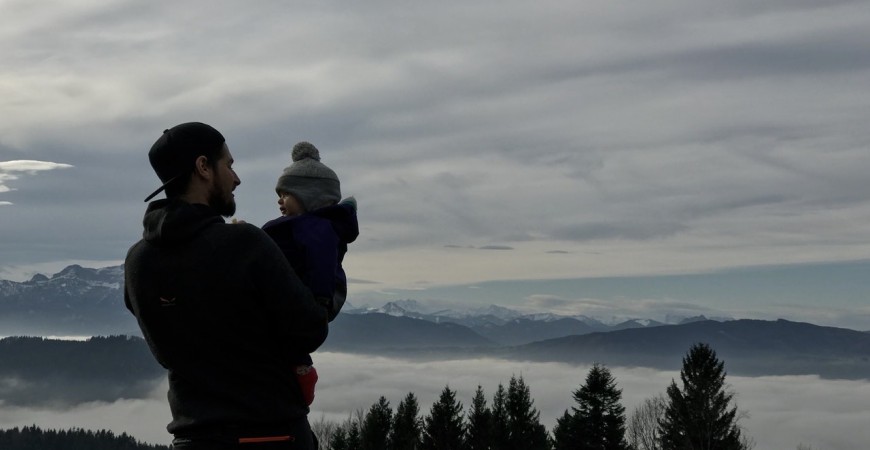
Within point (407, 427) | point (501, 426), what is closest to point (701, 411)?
point (501, 426)

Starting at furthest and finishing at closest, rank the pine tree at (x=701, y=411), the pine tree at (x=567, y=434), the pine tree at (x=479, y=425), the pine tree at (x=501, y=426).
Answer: the pine tree at (x=479, y=425), the pine tree at (x=501, y=426), the pine tree at (x=567, y=434), the pine tree at (x=701, y=411)

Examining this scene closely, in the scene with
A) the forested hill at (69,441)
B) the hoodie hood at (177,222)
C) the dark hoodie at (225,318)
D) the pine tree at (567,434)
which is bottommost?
the dark hoodie at (225,318)

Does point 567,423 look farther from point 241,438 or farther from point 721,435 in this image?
point 241,438

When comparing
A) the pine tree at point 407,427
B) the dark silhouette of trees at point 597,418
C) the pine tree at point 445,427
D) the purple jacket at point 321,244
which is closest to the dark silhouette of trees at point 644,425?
the pine tree at point 445,427

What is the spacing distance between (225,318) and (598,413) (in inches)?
2053

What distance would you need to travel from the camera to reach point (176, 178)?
9.99 ft

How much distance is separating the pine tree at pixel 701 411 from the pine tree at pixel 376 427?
75.4 feet

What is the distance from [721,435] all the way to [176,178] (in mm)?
52282

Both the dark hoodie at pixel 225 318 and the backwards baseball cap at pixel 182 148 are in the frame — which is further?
the backwards baseball cap at pixel 182 148

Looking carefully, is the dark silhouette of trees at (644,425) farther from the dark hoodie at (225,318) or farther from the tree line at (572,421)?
the dark hoodie at (225,318)

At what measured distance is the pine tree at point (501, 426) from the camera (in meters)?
63.8

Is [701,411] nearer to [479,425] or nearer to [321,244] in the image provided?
[479,425]

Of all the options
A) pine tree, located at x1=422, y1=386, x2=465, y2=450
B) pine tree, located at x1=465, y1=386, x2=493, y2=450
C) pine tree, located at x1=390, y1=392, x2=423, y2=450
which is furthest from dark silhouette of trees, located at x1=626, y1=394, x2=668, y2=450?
pine tree, located at x1=390, y1=392, x2=423, y2=450

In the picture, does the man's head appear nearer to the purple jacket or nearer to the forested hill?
the purple jacket
